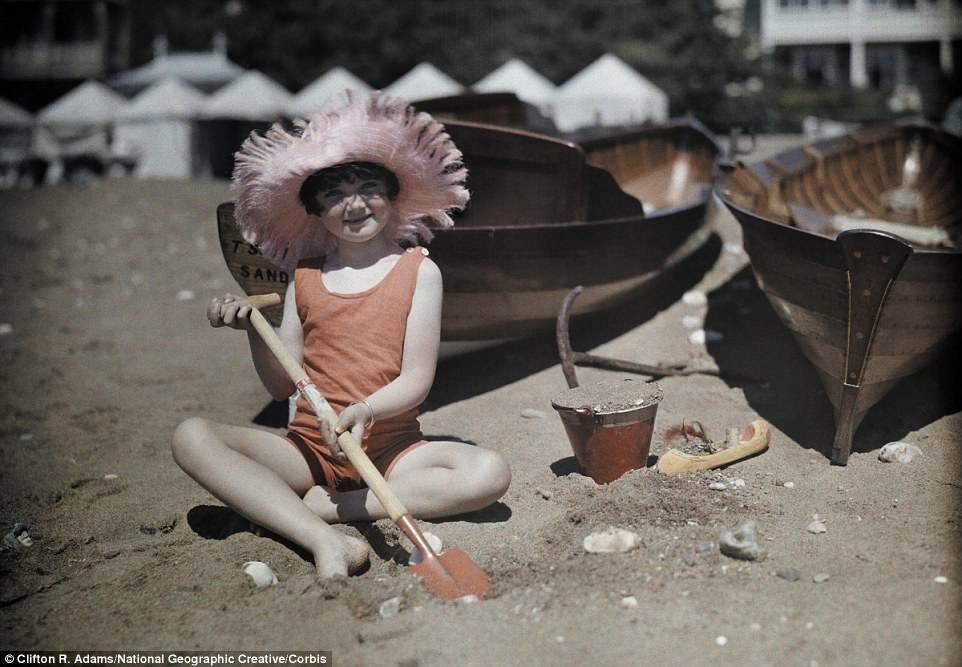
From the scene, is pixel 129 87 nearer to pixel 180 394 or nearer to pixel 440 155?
pixel 180 394

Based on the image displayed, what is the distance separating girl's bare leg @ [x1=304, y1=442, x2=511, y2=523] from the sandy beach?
0.30 ft

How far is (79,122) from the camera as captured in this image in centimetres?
1945

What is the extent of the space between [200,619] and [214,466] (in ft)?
1.71

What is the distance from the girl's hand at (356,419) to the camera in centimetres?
280

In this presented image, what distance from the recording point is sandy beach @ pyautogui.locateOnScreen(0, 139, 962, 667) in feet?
7.88

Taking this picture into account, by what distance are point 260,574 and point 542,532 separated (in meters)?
0.92

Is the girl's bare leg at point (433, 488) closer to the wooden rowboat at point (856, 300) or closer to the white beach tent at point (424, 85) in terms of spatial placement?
the wooden rowboat at point (856, 300)

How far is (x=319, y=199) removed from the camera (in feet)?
10.2

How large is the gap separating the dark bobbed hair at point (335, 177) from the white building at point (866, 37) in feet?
98.8

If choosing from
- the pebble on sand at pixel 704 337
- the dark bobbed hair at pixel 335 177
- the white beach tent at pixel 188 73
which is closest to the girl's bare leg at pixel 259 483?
the dark bobbed hair at pixel 335 177

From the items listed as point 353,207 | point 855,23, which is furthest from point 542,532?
point 855,23

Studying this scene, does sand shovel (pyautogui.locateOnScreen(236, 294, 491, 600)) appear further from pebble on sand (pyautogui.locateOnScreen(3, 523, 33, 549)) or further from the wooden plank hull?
the wooden plank hull

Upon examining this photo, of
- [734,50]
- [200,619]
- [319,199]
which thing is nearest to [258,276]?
[319,199]

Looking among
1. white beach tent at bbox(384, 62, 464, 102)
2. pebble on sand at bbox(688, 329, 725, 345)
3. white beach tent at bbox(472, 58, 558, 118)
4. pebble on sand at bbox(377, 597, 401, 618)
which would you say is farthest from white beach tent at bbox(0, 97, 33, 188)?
pebble on sand at bbox(377, 597, 401, 618)
